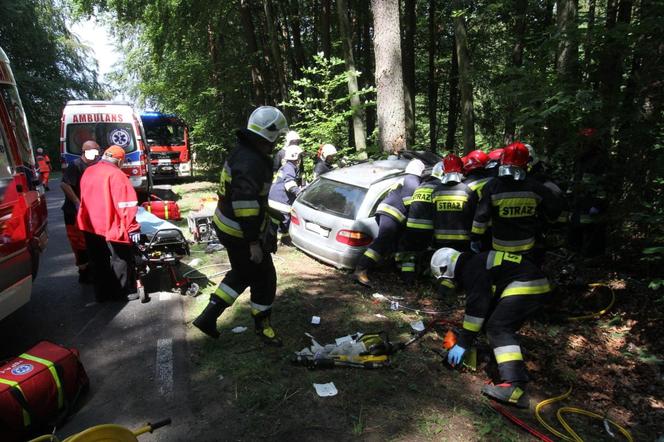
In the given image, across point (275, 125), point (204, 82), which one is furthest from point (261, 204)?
point (204, 82)

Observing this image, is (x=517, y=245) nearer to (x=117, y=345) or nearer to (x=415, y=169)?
(x=415, y=169)

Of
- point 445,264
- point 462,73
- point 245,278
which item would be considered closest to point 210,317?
point 245,278

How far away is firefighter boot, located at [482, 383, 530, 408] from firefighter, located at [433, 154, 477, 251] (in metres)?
2.17

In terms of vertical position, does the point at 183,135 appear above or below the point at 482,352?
above

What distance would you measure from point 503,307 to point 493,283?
0.24 m

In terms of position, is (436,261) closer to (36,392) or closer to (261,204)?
(261,204)

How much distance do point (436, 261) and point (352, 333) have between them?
1133 mm

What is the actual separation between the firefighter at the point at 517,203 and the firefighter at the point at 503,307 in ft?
0.51

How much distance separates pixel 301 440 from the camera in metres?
2.84

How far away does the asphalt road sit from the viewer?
312 cm

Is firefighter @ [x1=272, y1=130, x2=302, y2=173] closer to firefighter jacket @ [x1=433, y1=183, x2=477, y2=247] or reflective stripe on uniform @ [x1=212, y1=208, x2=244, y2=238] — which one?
firefighter jacket @ [x1=433, y1=183, x2=477, y2=247]

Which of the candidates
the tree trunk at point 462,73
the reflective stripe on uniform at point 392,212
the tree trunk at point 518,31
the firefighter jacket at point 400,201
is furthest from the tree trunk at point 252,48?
the reflective stripe on uniform at point 392,212

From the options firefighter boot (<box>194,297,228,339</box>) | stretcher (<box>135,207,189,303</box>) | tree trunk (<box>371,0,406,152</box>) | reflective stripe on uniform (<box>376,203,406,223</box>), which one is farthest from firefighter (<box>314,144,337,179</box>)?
firefighter boot (<box>194,297,228,339</box>)

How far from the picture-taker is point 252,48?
52.0 ft
